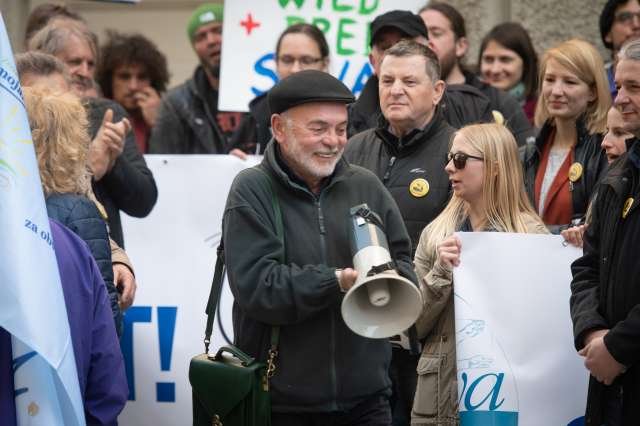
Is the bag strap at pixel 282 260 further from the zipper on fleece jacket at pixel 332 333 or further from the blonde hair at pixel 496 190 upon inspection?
the blonde hair at pixel 496 190

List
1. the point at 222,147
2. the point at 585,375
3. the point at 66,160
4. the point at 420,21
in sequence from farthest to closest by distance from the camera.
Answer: the point at 222,147, the point at 420,21, the point at 585,375, the point at 66,160

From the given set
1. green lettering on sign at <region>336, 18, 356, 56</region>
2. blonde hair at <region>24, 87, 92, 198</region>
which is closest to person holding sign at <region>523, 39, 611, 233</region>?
green lettering on sign at <region>336, 18, 356, 56</region>

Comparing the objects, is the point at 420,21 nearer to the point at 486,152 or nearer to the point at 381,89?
the point at 381,89

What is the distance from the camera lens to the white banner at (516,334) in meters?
5.02

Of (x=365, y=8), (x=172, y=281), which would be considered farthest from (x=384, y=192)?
(x=365, y=8)

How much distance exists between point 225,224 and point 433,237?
1.01 metres

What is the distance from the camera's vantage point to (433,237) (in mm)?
5254

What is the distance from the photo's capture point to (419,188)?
220 inches

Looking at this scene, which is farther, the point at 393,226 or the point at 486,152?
the point at 486,152

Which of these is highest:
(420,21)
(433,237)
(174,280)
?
(420,21)

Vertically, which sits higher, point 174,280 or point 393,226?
point 393,226

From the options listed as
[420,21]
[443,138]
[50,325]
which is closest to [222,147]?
[420,21]

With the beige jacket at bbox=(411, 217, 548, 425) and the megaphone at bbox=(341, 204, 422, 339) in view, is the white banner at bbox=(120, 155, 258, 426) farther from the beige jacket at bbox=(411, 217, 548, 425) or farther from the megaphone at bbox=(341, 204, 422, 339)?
the megaphone at bbox=(341, 204, 422, 339)

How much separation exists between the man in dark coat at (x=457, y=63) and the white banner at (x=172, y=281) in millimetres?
1257
